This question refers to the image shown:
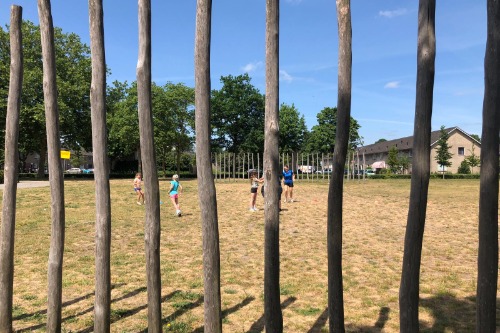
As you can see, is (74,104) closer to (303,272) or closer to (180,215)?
(180,215)

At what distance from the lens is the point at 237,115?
2298 inches

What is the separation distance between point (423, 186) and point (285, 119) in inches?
2302

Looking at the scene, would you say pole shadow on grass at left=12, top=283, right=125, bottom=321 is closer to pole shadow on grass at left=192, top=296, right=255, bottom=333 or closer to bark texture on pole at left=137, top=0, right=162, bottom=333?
pole shadow on grass at left=192, top=296, right=255, bottom=333

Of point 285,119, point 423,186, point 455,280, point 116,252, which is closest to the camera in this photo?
point 423,186

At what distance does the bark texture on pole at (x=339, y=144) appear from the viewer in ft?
9.77

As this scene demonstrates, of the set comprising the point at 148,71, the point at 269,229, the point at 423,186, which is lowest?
the point at 269,229

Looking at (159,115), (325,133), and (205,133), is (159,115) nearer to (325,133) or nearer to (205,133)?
(325,133)

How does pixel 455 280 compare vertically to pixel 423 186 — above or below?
below

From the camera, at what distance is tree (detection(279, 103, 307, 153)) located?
5978 centimetres

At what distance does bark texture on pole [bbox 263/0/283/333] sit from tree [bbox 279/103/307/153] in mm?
55624

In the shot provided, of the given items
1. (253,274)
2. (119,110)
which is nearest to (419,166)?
(253,274)

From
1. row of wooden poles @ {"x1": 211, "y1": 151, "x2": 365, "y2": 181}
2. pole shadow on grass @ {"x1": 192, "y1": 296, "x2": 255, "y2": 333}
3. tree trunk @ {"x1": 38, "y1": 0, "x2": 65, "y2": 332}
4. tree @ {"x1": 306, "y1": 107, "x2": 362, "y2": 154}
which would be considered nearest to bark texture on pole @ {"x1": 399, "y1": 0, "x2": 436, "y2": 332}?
pole shadow on grass @ {"x1": 192, "y1": 296, "x2": 255, "y2": 333}

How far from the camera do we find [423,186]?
2.65 m

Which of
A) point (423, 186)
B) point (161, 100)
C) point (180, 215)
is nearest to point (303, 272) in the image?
point (423, 186)
